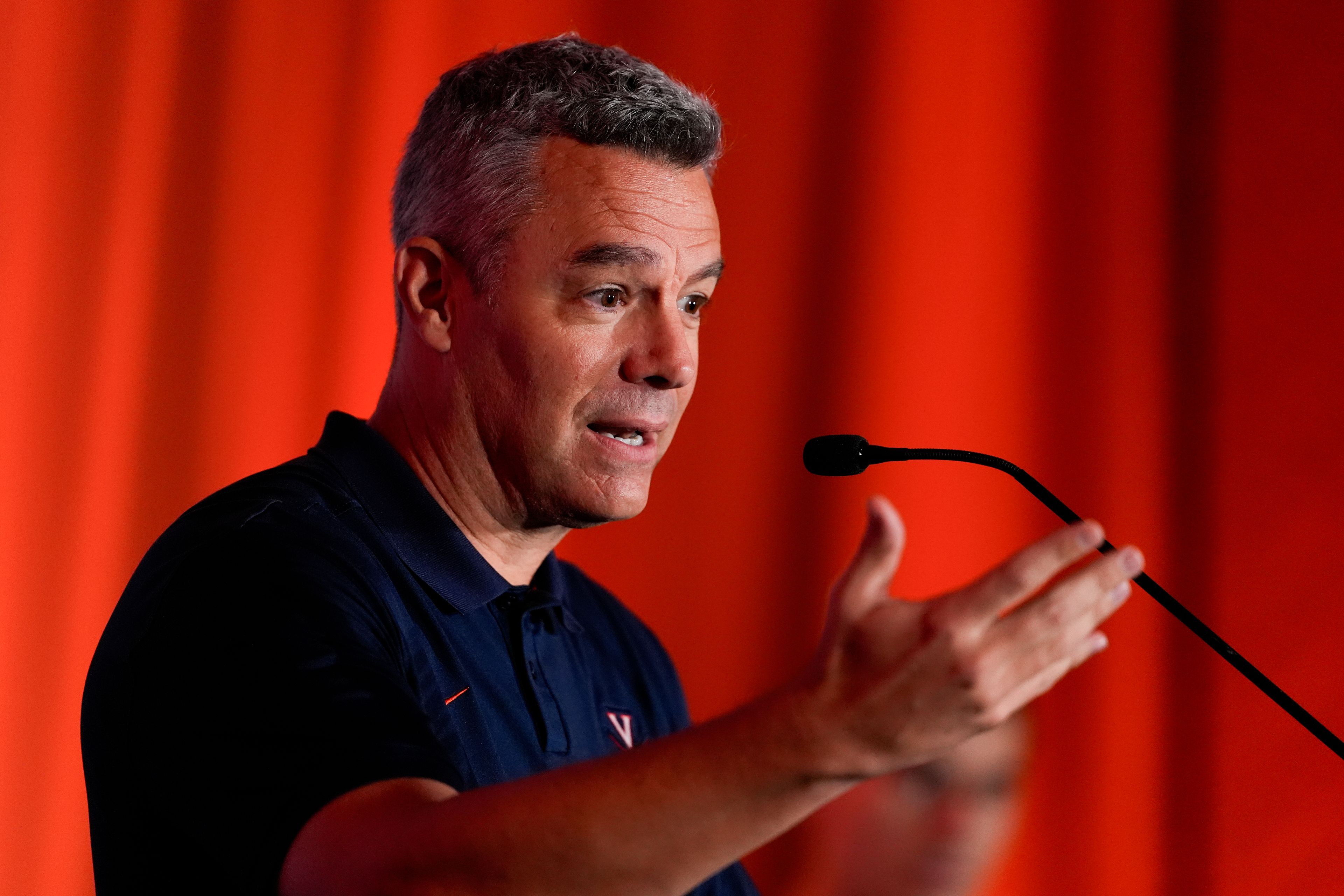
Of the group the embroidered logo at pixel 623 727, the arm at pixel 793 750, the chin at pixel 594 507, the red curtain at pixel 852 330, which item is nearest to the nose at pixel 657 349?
the chin at pixel 594 507

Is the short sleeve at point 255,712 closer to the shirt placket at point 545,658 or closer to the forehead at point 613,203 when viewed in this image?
the shirt placket at point 545,658

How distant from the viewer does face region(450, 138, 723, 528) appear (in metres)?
1.28

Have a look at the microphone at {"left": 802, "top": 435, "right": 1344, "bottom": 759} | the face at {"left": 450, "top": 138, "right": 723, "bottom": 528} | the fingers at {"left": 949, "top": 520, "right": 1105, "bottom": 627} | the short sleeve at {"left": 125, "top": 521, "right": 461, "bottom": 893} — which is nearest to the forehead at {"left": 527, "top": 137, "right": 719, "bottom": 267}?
the face at {"left": 450, "top": 138, "right": 723, "bottom": 528}

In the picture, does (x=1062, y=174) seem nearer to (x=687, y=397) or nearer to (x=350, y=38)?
(x=687, y=397)

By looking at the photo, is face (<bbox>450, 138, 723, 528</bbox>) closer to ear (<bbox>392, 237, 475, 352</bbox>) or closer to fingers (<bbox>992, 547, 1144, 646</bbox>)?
ear (<bbox>392, 237, 475, 352</bbox>)

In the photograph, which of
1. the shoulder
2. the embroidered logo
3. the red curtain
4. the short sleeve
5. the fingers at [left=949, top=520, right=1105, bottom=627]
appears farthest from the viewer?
the red curtain

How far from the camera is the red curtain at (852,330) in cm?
181

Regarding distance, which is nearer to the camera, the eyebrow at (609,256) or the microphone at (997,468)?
the microphone at (997,468)

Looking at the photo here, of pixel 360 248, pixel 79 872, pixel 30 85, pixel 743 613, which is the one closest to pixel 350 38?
pixel 360 248

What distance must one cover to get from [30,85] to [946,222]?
1.46 meters

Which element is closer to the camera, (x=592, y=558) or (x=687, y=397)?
(x=687, y=397)

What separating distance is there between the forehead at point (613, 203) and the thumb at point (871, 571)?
69 cm

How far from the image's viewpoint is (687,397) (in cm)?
138

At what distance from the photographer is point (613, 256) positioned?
1269 millimetres
